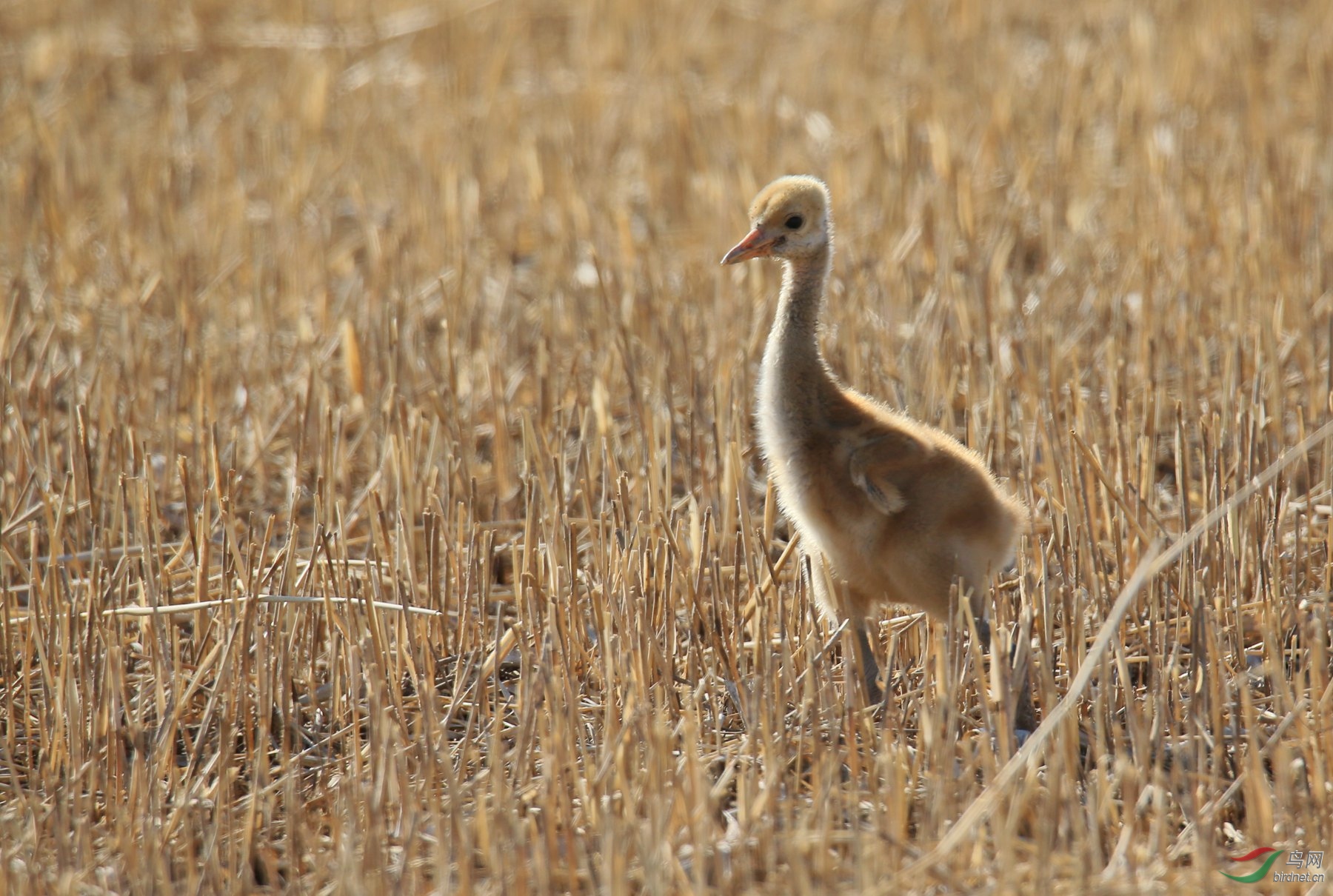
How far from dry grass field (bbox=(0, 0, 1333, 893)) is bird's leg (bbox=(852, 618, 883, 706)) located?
79mm

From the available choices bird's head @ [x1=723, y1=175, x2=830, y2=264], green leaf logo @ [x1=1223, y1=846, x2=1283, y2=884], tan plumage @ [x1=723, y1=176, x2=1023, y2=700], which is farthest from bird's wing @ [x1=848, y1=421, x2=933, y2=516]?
green leaf logo @ [x1=1223, y1=846, x2=1283, y2=884]

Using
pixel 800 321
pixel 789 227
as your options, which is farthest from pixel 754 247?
pixel 800 321

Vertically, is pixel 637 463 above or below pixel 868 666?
above

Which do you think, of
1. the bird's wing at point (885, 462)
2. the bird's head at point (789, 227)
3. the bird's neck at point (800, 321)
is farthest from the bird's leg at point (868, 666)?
the bird's head at point (789, 227)

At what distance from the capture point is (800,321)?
3.58 metres

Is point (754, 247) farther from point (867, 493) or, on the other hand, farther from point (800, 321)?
point (867, 493)

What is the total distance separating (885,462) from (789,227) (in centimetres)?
67

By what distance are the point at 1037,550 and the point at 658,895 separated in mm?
1452

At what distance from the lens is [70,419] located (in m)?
4.48

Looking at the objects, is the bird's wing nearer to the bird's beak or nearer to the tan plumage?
the tan plumage

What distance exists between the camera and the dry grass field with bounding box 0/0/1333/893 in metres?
2.92

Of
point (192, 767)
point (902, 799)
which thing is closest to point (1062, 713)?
point (902, 799)

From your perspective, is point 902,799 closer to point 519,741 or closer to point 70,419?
point 519,741

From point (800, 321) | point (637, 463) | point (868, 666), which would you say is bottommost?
point (868, 666)
